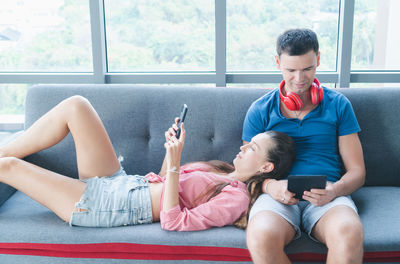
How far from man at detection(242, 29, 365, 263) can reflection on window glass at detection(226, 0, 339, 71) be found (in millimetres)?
810

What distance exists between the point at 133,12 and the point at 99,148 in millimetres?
1262

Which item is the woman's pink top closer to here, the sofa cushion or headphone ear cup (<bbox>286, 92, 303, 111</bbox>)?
the sofa cushion

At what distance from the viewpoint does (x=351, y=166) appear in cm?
184

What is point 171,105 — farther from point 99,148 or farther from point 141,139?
point 99,148

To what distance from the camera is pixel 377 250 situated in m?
1.55

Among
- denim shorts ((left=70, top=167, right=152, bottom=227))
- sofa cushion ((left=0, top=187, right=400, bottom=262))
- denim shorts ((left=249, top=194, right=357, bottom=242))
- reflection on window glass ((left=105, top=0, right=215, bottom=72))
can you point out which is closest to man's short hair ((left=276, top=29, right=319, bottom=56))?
denim shorts ((left=249, top=194, right=357, bottom=242))

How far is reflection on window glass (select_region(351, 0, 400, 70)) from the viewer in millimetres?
2695

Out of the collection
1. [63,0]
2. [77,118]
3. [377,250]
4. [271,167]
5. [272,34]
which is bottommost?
[377,250]

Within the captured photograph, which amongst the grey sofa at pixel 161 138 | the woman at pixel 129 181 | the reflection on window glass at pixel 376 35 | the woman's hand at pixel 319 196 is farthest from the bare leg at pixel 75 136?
the reflection on window glass at pixel 376 35

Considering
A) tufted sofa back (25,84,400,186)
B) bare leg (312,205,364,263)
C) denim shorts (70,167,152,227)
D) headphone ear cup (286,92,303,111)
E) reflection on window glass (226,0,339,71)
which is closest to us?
bare leg (312,205,364,263)

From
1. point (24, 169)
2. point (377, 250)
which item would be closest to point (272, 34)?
point (377, 250)

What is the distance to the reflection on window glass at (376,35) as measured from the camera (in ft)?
8.84

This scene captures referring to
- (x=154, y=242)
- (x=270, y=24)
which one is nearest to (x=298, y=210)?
(x=154, y=242)

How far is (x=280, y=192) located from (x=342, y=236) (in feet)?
1.09
